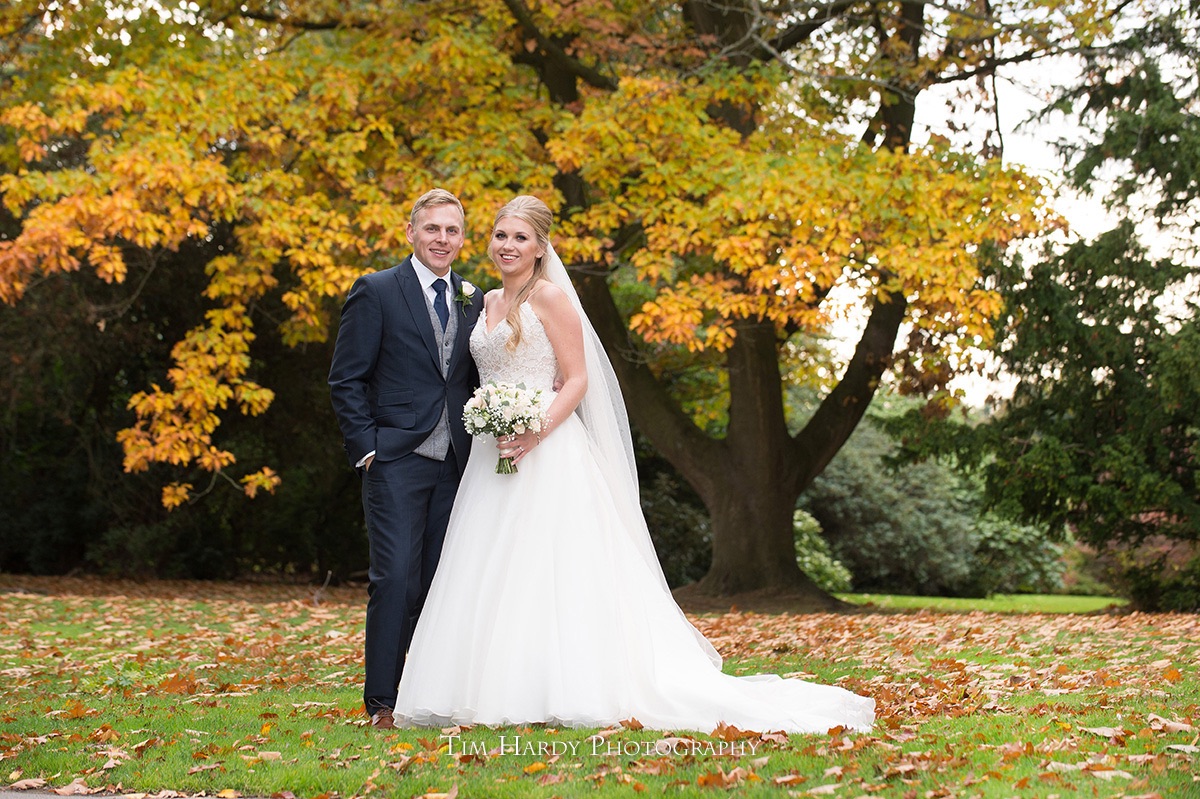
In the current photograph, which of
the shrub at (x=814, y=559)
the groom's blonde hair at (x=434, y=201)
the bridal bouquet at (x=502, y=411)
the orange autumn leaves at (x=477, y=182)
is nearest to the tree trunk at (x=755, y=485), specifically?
the orange autumn leaves at (x=477, y=182)

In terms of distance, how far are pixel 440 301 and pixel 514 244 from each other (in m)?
0.40


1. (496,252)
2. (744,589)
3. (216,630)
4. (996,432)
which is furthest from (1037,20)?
(216,630)

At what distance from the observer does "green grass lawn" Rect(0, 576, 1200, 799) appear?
3865 millimetres

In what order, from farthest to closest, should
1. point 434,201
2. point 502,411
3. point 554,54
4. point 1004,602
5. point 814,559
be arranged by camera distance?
point 1004,602, point 814,559, point 554,54, point 434,201, point 502,411

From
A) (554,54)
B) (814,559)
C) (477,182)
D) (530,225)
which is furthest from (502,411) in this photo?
(814,559)

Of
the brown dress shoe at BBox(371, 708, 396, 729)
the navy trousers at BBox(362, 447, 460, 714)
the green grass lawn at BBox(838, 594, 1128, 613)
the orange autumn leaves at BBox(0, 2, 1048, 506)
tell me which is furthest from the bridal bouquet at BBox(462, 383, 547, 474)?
the green grass lawn at BBox(838, 594, 1128, 613)

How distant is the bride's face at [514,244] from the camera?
17.1 feet

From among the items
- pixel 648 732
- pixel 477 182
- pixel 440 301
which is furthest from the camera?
pixel 477 182

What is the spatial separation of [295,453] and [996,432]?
9248 mm

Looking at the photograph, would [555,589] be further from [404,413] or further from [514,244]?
[514,244]

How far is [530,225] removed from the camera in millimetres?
5234

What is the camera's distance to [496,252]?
17.3 ft

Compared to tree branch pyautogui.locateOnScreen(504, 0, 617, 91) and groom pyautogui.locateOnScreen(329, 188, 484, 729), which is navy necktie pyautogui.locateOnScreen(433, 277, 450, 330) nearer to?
groom pyautogui.locateOnScreen(329, 188, 484, 729)

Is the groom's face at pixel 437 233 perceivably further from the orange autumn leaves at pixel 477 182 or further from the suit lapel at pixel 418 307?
the orange autumn leaves at pixel 477 182
